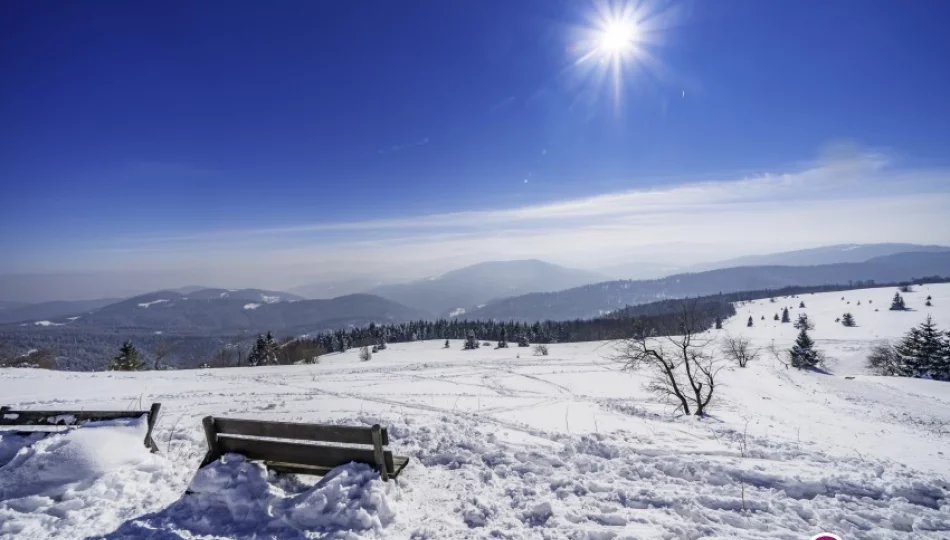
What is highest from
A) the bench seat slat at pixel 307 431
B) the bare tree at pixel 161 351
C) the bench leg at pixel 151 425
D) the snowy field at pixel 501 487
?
the bench seat slat at pixel 307 431

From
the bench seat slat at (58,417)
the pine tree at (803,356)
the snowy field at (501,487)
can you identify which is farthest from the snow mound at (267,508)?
the pine tree at (803,356)

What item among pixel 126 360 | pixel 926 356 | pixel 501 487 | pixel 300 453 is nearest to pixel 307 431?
pixel 300 453

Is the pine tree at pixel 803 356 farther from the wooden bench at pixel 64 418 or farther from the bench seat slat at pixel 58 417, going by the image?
the bench seat slat at pixel 58 417

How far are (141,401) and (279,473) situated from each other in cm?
1309

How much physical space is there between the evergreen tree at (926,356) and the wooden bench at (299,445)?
65.6 metres

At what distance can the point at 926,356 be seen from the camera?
43656mm

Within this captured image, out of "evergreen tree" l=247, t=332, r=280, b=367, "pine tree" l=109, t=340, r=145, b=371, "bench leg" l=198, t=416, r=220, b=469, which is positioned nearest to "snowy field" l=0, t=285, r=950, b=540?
"bench leg" l=198, t=416, r=220, b=469

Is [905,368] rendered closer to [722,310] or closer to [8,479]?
[8,479]

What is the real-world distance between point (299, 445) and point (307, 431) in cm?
36

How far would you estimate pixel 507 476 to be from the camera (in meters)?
6.76

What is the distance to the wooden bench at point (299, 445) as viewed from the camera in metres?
5.83

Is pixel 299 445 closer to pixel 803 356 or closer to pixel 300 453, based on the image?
pixel 300 453

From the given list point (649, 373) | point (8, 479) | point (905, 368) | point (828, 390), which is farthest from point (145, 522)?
point (905, 368)

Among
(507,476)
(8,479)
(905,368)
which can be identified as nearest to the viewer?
(8,479)
